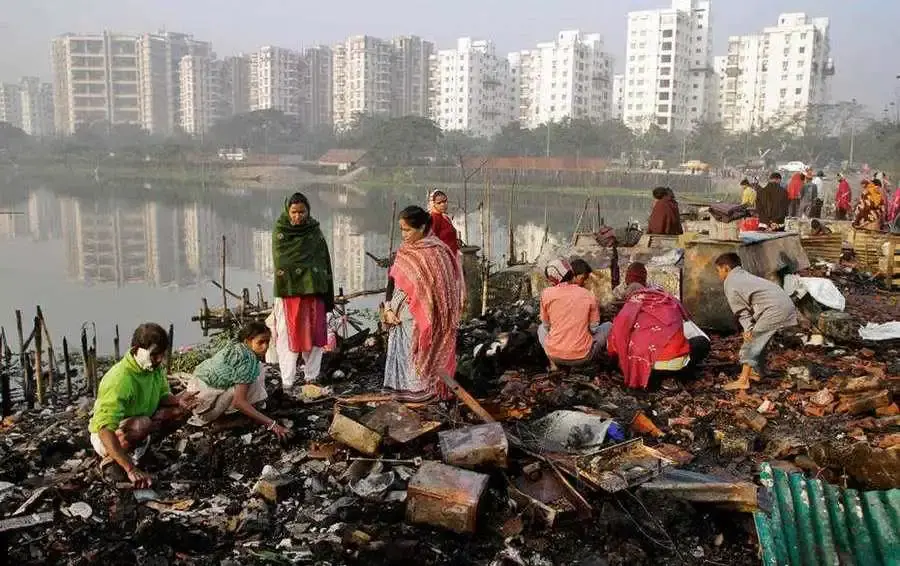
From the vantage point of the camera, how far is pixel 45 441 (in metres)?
4.71

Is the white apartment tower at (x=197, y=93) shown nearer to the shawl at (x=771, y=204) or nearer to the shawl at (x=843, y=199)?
the shawl at (x=843, y=199)

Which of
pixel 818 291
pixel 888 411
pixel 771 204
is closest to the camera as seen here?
pixel 888 411

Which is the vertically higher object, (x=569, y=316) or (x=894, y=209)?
(x=894, y=209)

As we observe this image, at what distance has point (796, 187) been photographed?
14.0 meters

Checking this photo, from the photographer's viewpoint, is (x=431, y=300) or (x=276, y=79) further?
(x=276, y=79)

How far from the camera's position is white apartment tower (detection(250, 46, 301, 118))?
9669 centimetres

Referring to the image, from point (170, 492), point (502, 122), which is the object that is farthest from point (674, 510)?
point (502, 122)

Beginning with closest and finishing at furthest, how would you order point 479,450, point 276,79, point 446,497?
point 446,497
point 479,450
point 276,79

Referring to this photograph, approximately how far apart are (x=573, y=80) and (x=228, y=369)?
77.6m

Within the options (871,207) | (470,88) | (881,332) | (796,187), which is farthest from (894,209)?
(470,88)

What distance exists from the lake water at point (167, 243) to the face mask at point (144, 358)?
334 inches

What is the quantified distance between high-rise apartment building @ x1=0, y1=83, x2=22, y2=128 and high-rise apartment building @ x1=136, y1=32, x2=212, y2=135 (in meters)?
41.6

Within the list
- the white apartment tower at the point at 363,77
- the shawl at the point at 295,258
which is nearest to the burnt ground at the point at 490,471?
the shawl at the point at 295,258

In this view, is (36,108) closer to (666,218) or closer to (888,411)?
(666,218)
